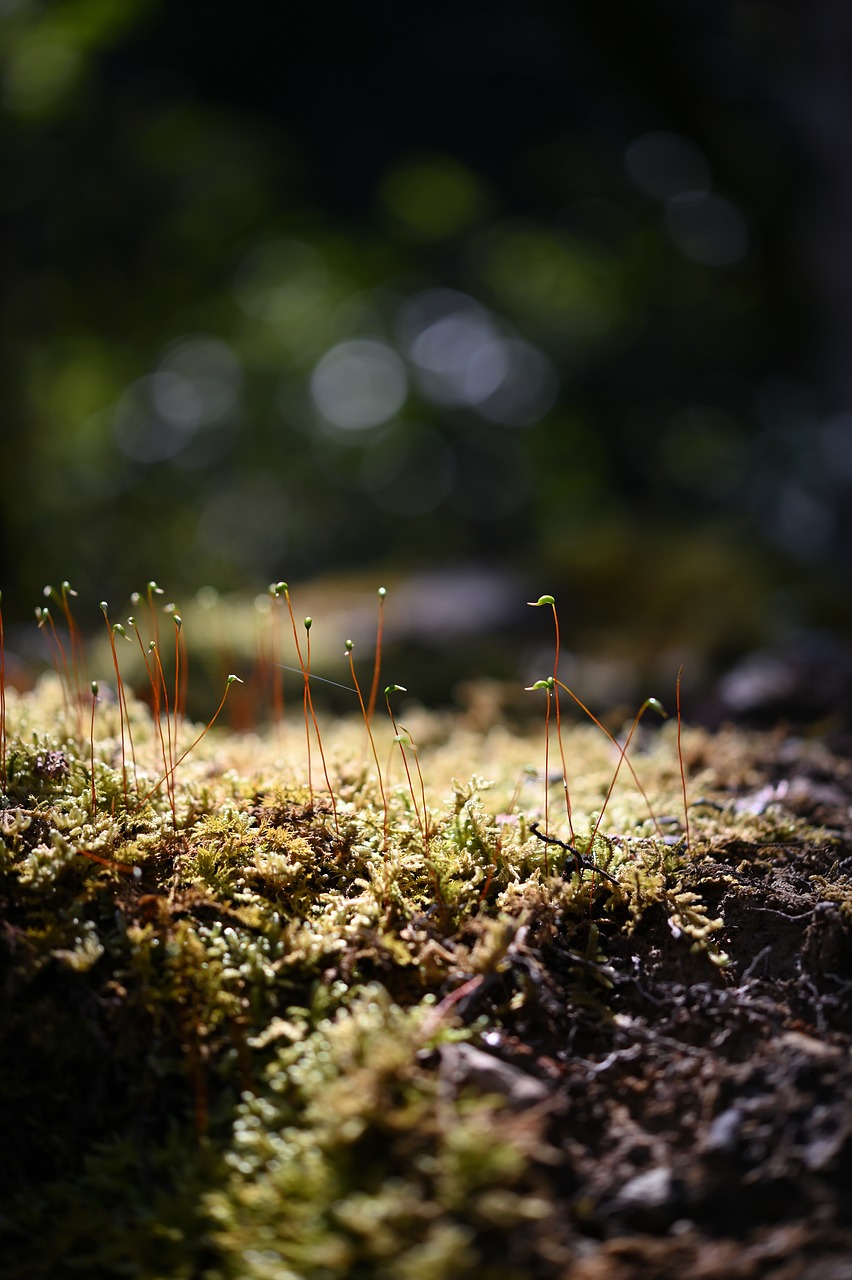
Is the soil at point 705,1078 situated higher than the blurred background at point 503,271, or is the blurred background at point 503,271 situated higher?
the blurred background at point 503,271

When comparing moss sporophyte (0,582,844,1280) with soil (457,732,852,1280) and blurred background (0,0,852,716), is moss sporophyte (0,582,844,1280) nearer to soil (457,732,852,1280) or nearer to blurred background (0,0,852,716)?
soil (457,732,852,1280)

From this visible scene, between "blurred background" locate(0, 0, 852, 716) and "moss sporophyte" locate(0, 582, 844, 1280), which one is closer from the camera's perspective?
"moss sporophyte" locate(0, 582, 844, 1280)

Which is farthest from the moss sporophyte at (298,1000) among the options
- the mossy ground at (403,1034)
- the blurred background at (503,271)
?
the blurred background at (503,271)

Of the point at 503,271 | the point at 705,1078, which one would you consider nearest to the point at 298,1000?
the point at 705,1078

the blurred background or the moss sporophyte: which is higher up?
the blurred background

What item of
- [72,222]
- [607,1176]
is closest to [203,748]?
[607,1176]

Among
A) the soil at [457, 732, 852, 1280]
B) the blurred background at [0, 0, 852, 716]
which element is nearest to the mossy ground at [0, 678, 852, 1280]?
the soil at [457, 732, 852, 1280]

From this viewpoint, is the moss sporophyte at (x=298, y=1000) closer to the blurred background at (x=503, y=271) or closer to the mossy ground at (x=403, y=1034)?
the mossy ground at (x=403, y=1034)
